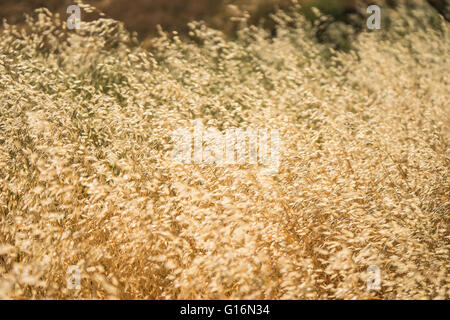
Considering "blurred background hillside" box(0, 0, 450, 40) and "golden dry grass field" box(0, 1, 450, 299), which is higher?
"blurred background hillside" box(0, 0, 450, 40)

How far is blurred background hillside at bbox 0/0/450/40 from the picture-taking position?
4.41 metres

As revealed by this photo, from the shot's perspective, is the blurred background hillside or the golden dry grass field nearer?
the golden dry grass field

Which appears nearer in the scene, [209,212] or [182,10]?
[209,212]

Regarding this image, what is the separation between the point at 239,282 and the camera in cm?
166

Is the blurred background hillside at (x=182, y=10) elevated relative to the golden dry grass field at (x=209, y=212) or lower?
elevated

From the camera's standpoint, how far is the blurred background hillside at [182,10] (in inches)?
173

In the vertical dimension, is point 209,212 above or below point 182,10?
below

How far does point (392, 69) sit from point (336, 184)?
2329 millimetres

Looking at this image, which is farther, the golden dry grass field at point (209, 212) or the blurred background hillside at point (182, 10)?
the blurred background hillside at point (182, 10)

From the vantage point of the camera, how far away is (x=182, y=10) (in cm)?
513
